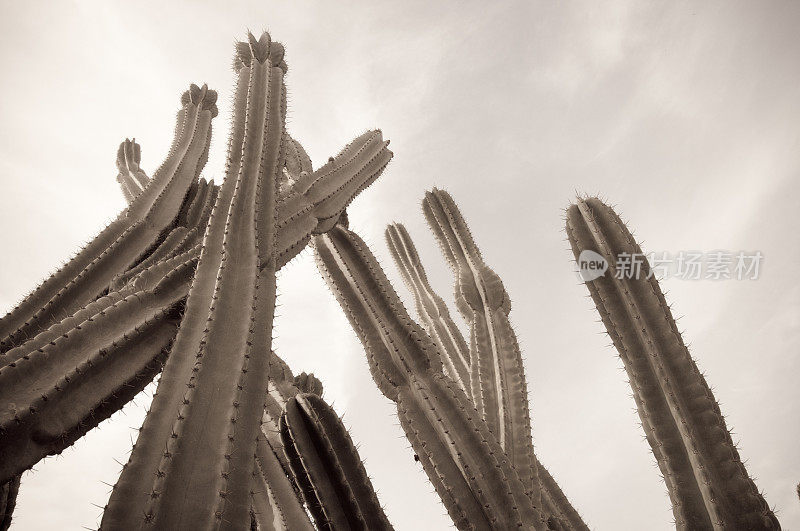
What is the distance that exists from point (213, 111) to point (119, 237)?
7.53 ft

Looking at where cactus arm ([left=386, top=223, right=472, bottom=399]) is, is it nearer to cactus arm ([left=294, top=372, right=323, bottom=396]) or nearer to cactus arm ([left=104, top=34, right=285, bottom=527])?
cactus arm ([left=294, top=372, right=323, bottom=396])

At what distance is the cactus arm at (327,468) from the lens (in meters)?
2.56

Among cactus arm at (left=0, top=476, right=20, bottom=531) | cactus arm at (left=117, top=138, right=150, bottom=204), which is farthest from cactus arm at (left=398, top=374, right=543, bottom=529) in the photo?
cactus arm at (left=117, top=138, right=150, bottom=204)

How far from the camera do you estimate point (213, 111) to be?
17.6 ft

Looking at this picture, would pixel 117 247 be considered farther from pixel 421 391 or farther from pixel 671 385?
pixel 671 385

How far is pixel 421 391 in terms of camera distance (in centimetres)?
317

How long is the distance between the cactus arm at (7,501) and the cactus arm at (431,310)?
3249mm

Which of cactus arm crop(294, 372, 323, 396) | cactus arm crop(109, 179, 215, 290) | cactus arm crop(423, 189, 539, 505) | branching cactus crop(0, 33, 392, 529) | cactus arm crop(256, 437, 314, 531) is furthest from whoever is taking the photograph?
cactus arm crop(294, 372, 323, 396)

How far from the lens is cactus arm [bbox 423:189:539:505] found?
11.5 ft

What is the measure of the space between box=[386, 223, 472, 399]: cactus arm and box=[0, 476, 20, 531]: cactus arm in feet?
10.7

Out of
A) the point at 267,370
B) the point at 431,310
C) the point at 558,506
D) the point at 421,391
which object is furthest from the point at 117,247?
the point at 558,506

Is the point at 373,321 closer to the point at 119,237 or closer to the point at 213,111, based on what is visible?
the point at 119,237

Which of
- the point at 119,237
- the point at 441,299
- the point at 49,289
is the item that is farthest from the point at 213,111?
the point at 441,299

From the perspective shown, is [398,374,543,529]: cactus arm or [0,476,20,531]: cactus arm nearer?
[0,476,20,531]: cactus arm
